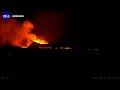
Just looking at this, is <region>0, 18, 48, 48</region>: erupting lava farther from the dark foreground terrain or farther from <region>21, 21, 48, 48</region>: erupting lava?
the dark foreground terrain

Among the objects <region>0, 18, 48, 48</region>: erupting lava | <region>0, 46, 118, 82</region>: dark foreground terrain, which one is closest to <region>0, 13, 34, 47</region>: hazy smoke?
<region>0, 18, 48, 48</region>: erupting lava

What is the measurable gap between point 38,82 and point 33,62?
0.36 feet

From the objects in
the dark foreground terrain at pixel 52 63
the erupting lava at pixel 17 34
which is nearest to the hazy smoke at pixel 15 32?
the erupting lava at pixel 17 34

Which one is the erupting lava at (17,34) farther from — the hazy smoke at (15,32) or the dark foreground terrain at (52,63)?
the dark foreground terrain at (52,63)

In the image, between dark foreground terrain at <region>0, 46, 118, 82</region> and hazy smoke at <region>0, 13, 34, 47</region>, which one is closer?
dark foreground terrain at <region>0, 46, 118, 82</region>

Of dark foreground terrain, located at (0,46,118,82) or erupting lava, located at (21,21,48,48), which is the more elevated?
erupting lava, located at (21,21,48,48)

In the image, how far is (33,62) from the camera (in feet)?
4.92

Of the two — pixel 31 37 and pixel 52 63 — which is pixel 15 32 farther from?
pixel 52 63

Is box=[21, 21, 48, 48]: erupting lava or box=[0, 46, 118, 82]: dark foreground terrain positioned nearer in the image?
box=[0, 46, 118, 82]: dark foreground terrain

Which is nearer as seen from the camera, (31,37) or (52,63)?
(52,63)

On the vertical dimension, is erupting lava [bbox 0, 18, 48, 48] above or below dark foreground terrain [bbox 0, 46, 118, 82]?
above

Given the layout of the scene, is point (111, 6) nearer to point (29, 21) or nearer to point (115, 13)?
point (115, 13)

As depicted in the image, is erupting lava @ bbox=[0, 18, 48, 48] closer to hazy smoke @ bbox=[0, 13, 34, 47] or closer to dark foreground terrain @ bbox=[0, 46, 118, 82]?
hazy smoke @ bbox=[0, 13, 34, 47]

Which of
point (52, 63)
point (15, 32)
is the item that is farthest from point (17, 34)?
point (52, 63)
